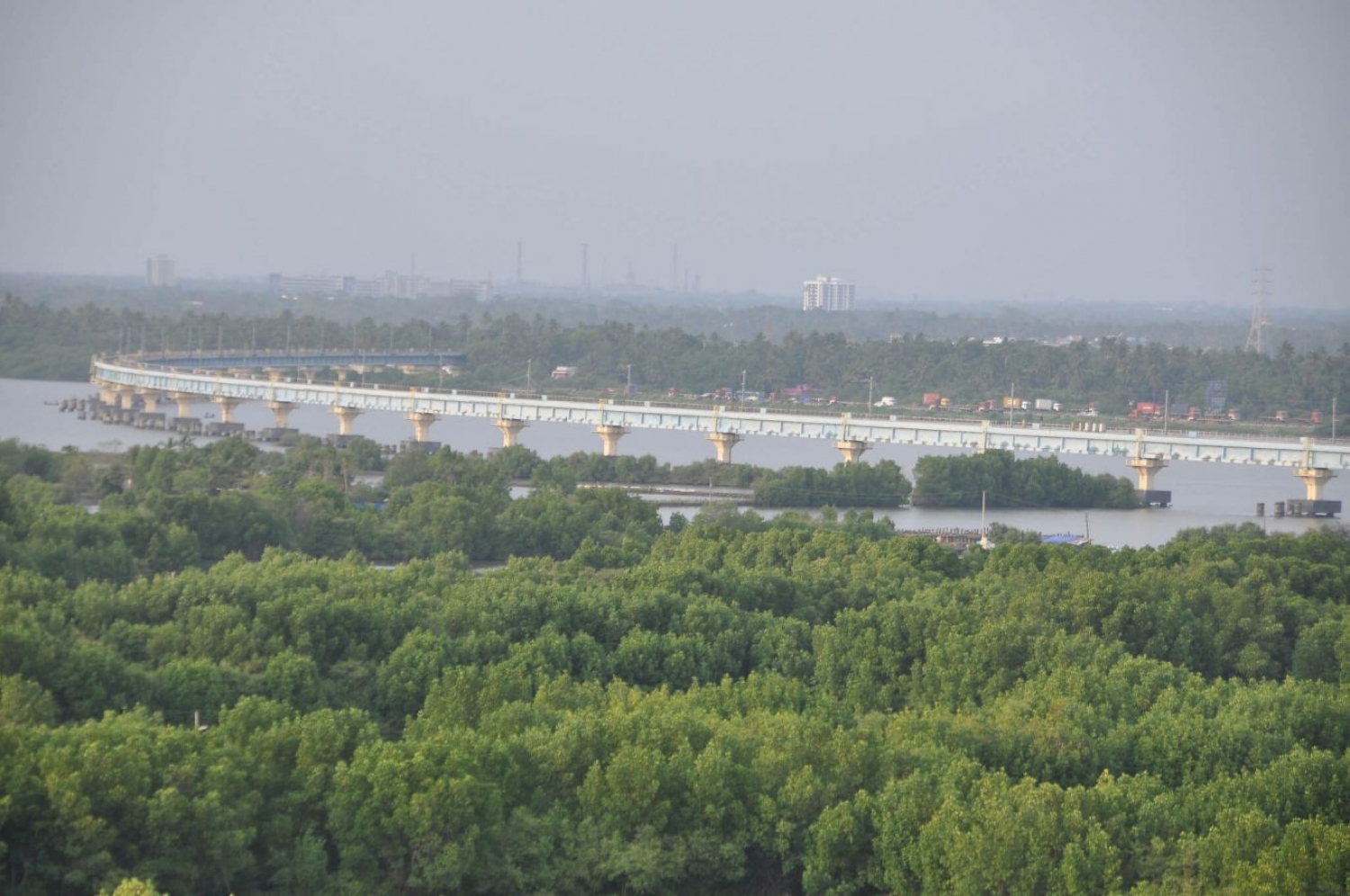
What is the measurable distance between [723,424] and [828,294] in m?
86.5

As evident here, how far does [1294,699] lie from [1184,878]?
11.1 ft

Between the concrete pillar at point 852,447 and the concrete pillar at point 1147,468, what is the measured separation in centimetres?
449

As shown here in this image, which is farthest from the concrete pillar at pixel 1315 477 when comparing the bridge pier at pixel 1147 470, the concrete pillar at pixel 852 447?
the concrete pillar at pixel 852 447

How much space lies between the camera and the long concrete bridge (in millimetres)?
30953

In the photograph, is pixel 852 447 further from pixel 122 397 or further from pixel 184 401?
pixel 122 397

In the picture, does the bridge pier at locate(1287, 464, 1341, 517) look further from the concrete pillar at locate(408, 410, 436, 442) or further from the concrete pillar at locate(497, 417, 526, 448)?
the concrete pillar at locate(408, 410, 436, 442)

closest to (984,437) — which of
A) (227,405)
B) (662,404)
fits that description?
(662,404)

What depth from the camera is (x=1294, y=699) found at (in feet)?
38.7

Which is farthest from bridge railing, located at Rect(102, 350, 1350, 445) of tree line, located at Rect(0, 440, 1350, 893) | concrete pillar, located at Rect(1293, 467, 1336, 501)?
tree line, located at Rect(0, 440, 1350, 893)

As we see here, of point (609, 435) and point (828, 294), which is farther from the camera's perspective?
point (828, 294)

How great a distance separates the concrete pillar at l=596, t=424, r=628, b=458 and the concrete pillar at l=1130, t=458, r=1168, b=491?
8.64 metres

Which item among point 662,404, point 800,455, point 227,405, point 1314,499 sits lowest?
point 800,455

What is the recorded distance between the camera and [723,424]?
34.6m

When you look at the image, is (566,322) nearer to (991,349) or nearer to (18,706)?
(991,349)
